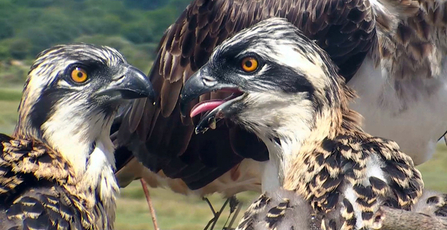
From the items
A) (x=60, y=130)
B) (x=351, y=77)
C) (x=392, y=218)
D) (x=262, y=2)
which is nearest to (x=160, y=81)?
Result: (x=262, y=2)

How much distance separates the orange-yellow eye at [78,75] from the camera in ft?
13.6

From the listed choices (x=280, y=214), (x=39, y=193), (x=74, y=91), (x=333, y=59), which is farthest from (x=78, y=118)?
(x=333, y=59)

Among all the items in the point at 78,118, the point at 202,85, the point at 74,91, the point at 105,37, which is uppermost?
the point at 202,85

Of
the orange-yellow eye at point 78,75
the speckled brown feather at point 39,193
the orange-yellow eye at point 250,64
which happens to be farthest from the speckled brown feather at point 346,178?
the orange-yellow eye at point 78,75

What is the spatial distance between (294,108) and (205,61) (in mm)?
1544

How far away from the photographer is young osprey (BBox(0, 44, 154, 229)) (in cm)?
394

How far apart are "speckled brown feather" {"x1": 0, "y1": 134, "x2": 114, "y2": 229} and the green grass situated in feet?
13.3

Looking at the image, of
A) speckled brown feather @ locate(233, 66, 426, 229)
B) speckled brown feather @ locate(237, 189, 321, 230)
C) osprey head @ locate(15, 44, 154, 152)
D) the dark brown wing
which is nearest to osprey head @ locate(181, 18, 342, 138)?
speckled brown feather @ locate(233, 66, 426, 229)

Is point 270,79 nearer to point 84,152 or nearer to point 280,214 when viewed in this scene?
point 280,214

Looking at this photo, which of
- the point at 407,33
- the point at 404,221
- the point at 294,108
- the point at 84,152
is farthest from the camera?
the point at 407,33

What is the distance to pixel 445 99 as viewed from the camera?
5.56 m

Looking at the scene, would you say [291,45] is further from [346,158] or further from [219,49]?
[346,158]

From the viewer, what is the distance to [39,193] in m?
3.70

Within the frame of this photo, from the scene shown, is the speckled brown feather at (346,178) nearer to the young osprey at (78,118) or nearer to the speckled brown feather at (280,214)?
the speckled brown feather at (280,214)
